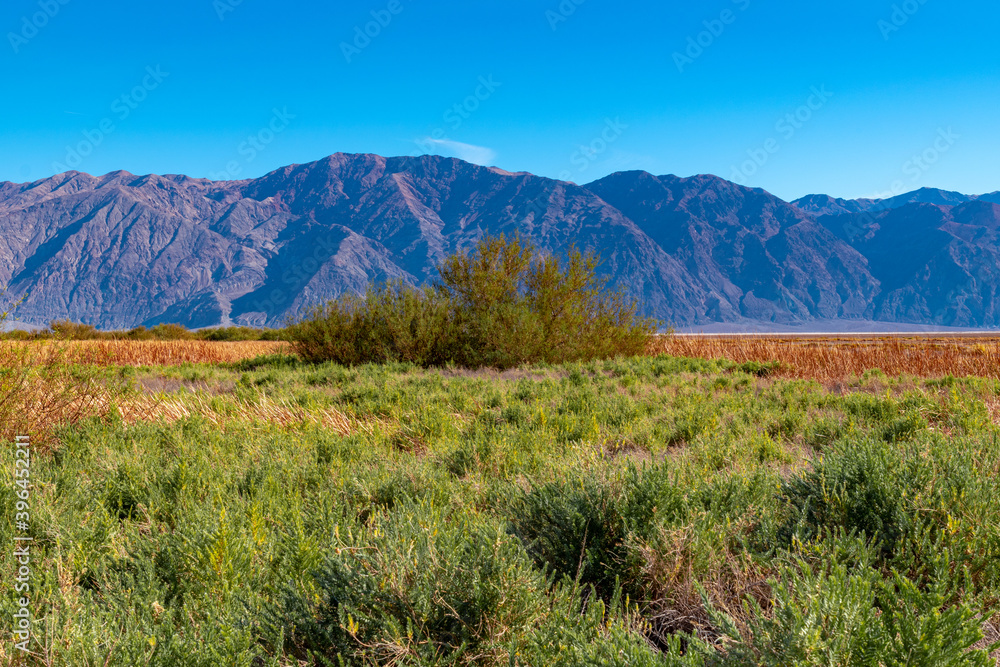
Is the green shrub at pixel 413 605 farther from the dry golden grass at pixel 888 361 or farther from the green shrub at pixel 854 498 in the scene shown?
the dry golden grass at pixel 888 361

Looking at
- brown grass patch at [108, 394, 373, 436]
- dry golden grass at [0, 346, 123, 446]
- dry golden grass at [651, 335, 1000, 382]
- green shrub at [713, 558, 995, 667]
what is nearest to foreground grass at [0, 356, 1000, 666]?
green shrub at [713, 558, 995, 667]

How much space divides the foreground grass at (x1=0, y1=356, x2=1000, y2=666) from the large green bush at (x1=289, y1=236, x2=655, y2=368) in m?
9.14

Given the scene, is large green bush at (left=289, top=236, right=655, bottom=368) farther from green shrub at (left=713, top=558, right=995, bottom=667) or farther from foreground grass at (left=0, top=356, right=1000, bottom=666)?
green shrub at (left=713, top=558, right=995, bottom=667)

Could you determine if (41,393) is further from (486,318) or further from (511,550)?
(486,318)

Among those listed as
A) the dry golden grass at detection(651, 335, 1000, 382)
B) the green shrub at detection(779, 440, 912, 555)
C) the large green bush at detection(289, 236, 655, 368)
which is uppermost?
the large green bush at detection(289, 236, 655, 368)

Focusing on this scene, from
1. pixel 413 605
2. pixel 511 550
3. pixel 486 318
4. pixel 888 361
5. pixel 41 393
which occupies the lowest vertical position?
pixel 888 361

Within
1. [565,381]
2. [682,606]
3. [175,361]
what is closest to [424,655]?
[682,606]

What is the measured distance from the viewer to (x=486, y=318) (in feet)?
50.1

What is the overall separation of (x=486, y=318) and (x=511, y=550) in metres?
13.0

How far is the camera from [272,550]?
2.99 meters

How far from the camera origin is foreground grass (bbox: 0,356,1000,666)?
75.4 inches

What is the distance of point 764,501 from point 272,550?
301 cm

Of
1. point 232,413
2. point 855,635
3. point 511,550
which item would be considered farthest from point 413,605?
point 232,413

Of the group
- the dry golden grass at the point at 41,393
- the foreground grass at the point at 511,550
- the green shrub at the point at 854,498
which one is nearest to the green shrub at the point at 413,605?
the foreground grass at the point at 511,550
